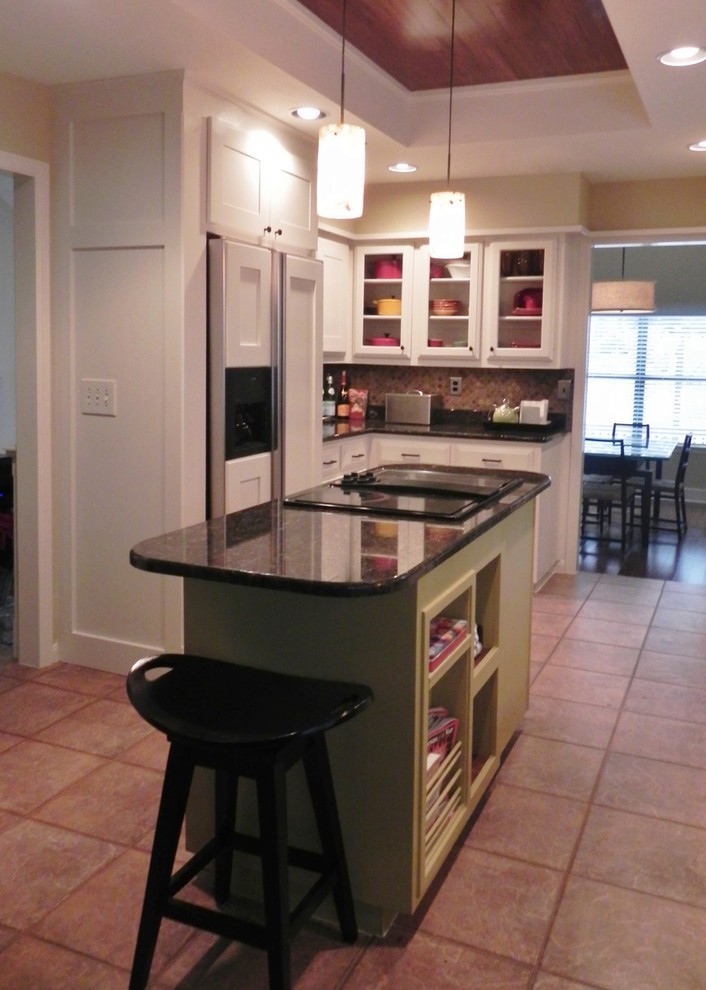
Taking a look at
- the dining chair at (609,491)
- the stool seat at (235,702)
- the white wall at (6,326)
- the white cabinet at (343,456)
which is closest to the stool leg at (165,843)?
the stool seat at (235,702)

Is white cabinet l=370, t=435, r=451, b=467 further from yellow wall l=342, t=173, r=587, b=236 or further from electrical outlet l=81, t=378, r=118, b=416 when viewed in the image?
electrical outlet l=81, t=378, r=118, b=416

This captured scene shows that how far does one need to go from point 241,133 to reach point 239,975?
3.03 m

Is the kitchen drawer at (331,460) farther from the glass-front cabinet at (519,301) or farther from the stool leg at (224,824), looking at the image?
the stool leg at (224,824)

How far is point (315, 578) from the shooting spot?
1.82 m

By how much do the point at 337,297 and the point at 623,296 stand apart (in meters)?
2.40

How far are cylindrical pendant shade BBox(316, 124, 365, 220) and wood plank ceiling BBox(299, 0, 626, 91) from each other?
1195 mm

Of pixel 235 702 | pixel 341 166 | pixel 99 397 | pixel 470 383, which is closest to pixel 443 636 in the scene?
pixel 235 702

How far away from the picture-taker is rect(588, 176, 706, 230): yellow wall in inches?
205

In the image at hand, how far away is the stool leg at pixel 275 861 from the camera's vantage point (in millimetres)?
1739

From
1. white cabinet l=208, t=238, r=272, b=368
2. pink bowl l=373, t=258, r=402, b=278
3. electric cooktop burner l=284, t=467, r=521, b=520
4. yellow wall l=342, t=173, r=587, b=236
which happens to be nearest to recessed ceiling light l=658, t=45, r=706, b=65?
electric cooktop burner l=284, t=467, r=521, b=520

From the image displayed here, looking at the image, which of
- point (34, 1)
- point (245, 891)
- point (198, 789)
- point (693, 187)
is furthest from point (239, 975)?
point (693, 187)

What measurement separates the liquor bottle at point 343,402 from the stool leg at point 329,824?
4.09m

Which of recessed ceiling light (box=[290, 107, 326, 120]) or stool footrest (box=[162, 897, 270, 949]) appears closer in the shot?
stool footrest (box=[162, 897, 270, 949])

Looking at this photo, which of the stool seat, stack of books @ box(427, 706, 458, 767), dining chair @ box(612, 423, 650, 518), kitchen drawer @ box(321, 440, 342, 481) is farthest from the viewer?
dining chair @ box(612, 423, 650, 518)
